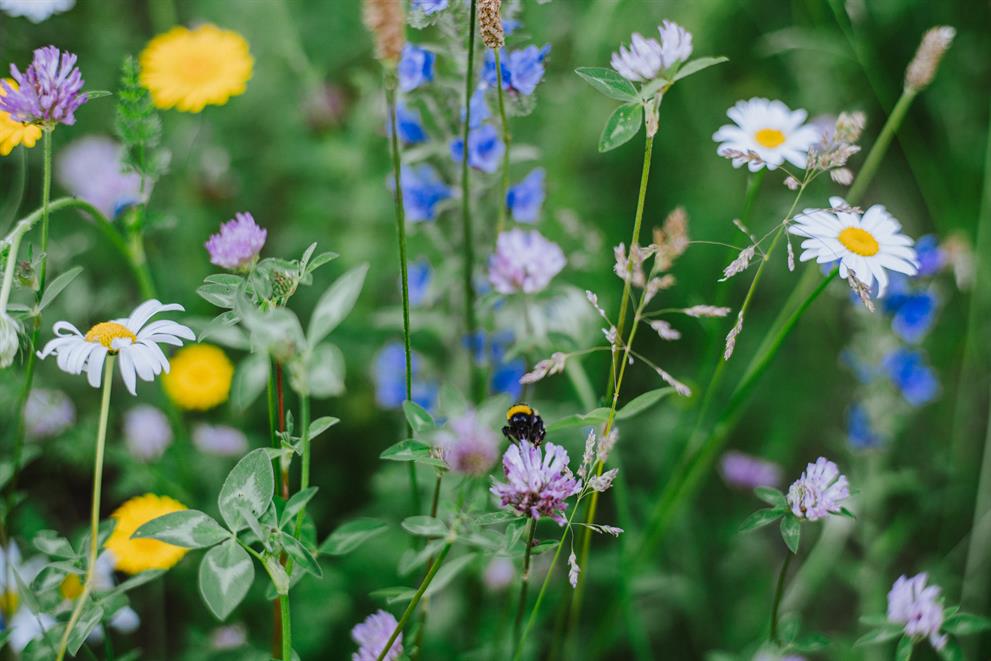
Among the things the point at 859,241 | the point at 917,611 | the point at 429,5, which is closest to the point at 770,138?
the point at 859,241

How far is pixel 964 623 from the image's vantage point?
963 millimetres

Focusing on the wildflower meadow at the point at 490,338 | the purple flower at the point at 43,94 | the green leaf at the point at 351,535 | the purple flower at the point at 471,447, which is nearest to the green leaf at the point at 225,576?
the wildflower meadow at the point at 490,338

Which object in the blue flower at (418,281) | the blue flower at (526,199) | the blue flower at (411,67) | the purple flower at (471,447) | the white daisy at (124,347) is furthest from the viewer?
the blue flower at (418,281)

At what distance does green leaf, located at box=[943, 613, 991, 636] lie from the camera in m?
0.95

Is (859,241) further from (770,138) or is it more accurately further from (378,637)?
(378,637)

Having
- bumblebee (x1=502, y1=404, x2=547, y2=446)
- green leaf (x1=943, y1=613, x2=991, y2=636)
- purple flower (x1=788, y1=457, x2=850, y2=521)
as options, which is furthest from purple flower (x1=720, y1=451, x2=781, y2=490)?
bumblebee (x1=502, y1=404, x2=547, y2=446)

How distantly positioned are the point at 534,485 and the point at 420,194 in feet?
2.37

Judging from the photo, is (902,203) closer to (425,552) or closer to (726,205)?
(726,205)

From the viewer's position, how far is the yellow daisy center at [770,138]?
1128 millimetres

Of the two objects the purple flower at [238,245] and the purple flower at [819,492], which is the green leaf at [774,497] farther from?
the purple flower at [238,245]

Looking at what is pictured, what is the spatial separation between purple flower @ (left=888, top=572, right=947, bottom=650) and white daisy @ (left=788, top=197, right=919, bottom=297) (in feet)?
1.18

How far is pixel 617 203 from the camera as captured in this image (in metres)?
2.21

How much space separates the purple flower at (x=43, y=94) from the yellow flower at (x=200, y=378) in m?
Answer: 0.86

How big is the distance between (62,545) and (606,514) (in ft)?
3.78
